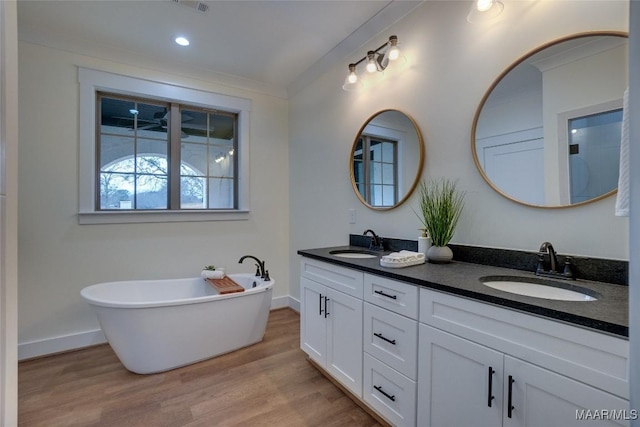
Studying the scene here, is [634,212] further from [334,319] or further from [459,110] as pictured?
[334,319]

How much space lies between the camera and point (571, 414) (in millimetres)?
937

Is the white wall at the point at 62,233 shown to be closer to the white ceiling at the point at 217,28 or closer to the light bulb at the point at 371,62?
the white ceiling at the point at 217,28

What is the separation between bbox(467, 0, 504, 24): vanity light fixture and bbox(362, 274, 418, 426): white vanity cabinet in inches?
61.8

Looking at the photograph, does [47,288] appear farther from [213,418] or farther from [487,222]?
[487,222]

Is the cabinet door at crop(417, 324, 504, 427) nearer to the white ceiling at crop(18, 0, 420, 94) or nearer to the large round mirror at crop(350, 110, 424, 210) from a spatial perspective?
the large round mirror at crop(350, 110, 424, 210)

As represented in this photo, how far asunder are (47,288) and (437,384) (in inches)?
124

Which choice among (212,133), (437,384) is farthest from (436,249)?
(212,133)

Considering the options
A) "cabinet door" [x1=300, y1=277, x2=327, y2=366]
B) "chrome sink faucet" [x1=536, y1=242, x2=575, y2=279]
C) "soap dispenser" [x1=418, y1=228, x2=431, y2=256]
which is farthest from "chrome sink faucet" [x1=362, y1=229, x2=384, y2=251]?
"chrome sink faucet" [x1=536, y1=242, x2=575, y2=279]

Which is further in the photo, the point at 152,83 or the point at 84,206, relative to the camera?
the point at 152,83

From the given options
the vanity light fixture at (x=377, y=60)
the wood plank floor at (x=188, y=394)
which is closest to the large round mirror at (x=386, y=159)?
the vanity light fixture at (x=377, y=60)

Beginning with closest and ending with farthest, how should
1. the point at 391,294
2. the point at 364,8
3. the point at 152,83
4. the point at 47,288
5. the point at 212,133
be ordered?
1. the point at 391,294
2. the point at 364,8
3. the point at 47,288
4. the point at 152,83
5. the point at 212,133

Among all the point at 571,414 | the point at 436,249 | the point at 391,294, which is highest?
the point at 436,249

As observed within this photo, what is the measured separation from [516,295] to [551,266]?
0.47 m

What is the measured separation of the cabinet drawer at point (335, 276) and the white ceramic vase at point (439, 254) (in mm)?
428
